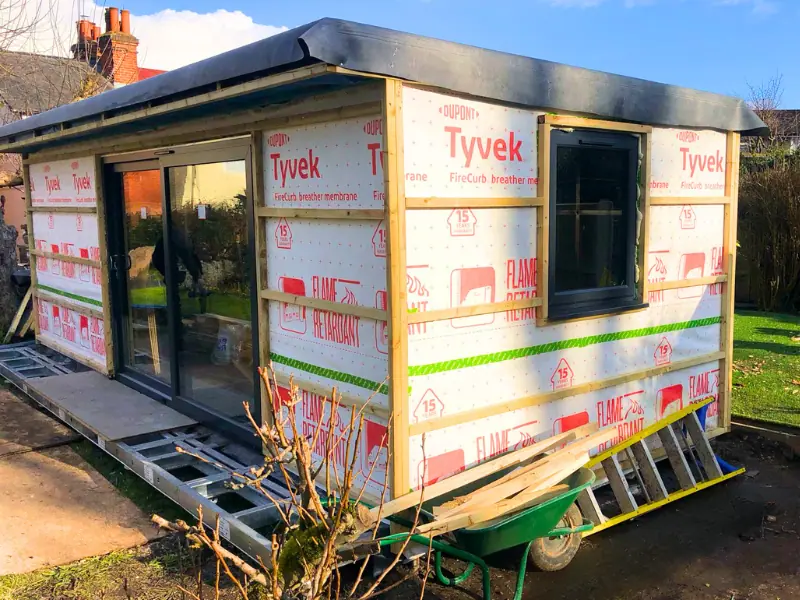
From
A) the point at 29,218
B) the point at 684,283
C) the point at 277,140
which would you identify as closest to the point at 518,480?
the point at 684,283

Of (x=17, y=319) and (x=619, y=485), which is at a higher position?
(x=17, y=319)

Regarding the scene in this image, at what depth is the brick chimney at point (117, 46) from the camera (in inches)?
662

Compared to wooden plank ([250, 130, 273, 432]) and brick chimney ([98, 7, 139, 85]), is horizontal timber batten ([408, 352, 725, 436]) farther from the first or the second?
brick chimney ([98, 7, 139, 85])

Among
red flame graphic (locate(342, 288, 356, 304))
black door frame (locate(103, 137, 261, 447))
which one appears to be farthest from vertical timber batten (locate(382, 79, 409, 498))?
black door frame (locate(103, 137, 261, 447))

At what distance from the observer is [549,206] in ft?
14.9

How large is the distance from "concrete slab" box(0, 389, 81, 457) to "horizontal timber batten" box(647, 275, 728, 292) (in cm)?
494

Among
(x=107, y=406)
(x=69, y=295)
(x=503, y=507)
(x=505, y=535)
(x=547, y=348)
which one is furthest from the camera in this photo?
(x=69, y=295)

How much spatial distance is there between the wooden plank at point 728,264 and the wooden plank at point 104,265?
5.80 meters

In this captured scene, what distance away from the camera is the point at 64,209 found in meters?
8.08

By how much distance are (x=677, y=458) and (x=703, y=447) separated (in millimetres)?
346

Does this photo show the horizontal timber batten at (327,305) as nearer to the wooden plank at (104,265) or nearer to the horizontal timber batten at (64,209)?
the wooden plank at (104,265)

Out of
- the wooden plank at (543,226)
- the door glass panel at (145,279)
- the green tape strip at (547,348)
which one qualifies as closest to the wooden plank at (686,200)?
the green tape strip at (547,348)

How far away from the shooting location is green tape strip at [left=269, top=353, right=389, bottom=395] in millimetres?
4126

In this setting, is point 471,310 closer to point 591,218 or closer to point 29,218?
point 591,218
